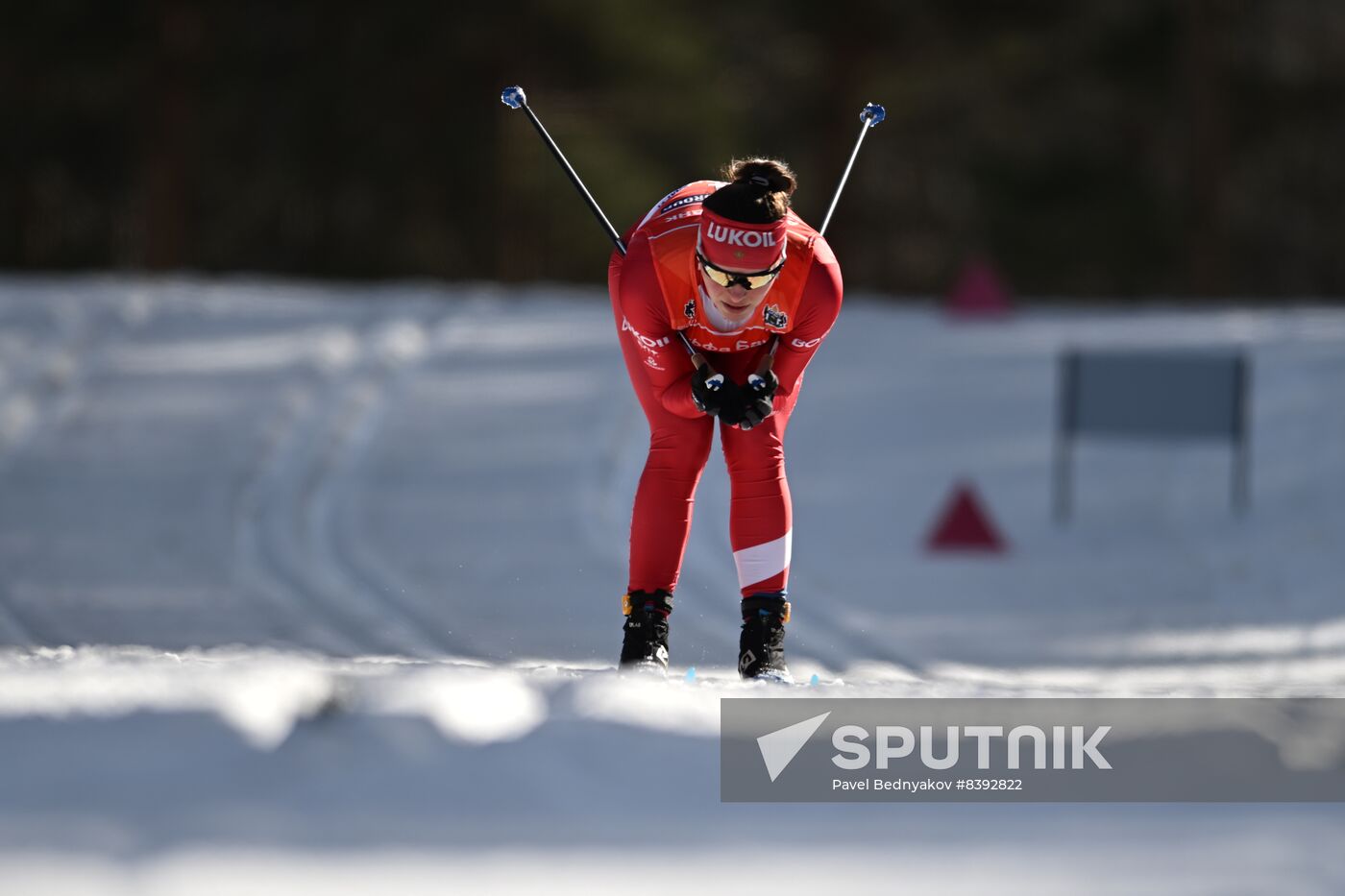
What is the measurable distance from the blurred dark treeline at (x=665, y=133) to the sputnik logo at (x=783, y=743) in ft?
61.5

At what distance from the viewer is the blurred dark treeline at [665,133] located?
22.1 meters

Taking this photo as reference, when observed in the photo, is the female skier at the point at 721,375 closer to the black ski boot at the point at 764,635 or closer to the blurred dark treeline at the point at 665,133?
the black ski boot at the point at 764,635

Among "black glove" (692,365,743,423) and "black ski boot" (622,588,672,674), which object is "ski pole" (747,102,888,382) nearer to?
"black glove" (692,365,743,423)

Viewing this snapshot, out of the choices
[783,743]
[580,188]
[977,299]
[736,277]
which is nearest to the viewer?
[783,743]

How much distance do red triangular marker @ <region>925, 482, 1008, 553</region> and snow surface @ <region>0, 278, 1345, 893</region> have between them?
16 centimetres

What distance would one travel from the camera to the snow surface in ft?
8.78

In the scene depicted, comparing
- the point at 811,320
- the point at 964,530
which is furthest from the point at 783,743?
the point at 964,530

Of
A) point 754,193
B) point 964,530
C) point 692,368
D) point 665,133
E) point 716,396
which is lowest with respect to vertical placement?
point 716,396

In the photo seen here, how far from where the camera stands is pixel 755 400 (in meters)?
4.28

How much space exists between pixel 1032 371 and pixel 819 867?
425 inches

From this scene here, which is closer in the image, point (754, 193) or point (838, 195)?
point (754, 193)

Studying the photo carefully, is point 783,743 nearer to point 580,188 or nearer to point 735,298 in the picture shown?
point 735,298

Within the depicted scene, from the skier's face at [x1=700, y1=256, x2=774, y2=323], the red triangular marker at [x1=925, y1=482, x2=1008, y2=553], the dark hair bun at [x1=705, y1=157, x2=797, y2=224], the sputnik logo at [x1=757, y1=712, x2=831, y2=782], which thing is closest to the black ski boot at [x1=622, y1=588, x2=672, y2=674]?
the skier's face at [x1=700, y1=256, x2=774, y2=323]

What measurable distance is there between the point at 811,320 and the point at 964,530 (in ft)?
14.5
